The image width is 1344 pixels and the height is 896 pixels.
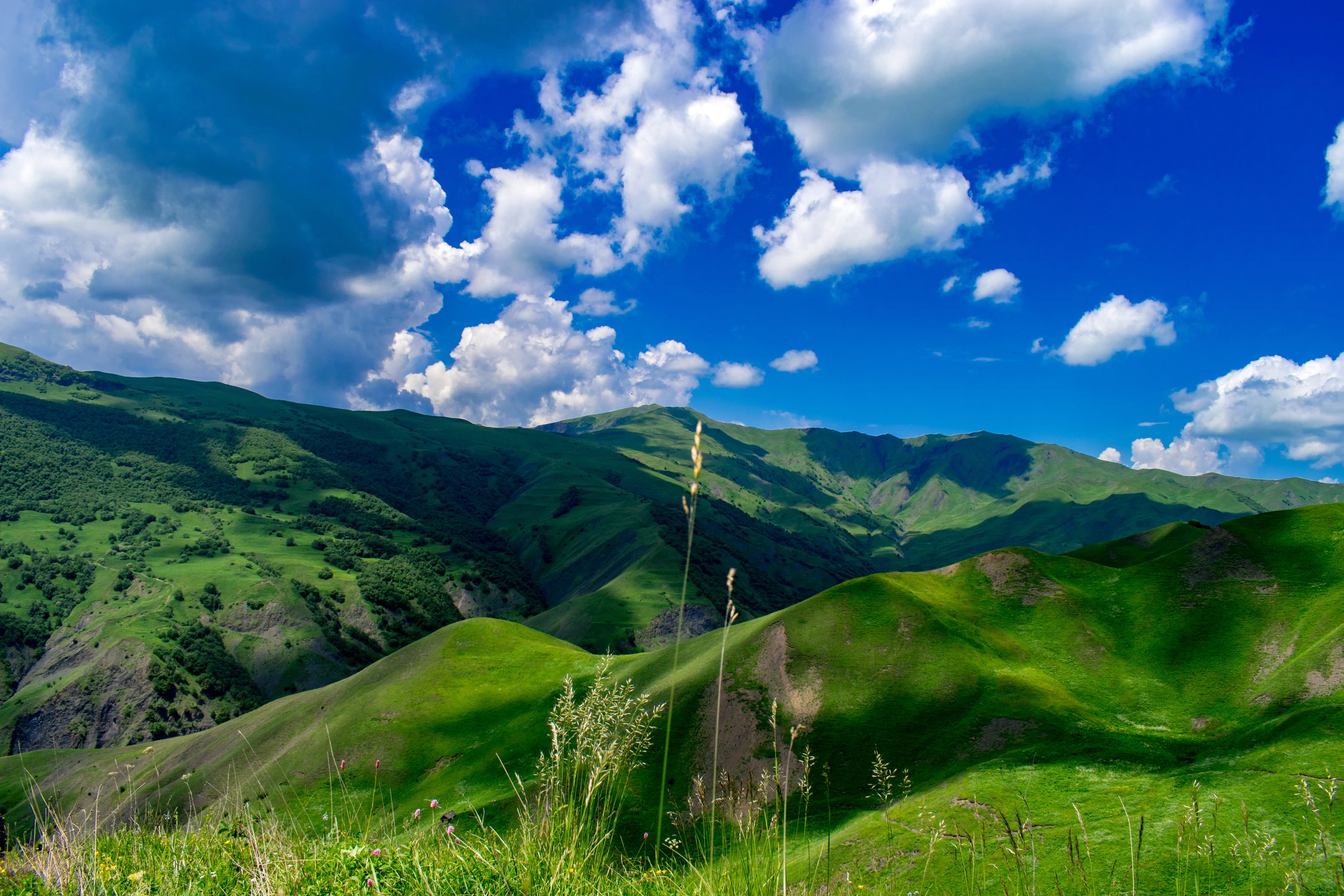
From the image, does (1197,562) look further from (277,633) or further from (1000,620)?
(277,633)

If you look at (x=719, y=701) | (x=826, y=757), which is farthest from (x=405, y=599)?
(x=719, y=701)

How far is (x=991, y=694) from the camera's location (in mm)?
39969

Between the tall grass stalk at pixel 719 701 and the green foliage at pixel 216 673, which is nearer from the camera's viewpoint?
the tall grass stalk at pixel 719 701

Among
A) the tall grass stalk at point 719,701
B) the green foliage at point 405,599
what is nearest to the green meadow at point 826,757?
the tall grass stalk at point 719,701

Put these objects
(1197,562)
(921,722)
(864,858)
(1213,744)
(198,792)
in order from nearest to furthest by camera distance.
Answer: (864,858), (1213,744), (921,722), (1197,562), (198,792)

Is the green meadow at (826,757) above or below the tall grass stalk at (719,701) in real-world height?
below

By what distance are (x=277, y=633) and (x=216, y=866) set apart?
165480 millimetres

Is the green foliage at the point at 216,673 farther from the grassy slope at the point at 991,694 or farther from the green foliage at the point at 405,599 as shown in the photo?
the grassy slope at the point at 991,694

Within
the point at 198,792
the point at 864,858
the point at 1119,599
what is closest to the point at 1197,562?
the point at 1119,599

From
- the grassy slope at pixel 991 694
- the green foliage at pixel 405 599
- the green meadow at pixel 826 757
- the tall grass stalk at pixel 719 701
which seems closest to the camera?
the tall grass stalk at pixel 719 701

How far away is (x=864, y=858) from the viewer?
2292 centimetres

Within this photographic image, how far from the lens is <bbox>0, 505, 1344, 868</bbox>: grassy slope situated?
97.7 ft

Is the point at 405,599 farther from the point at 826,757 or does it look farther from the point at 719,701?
the point at 719,701

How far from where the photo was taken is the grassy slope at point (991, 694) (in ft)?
97.7
